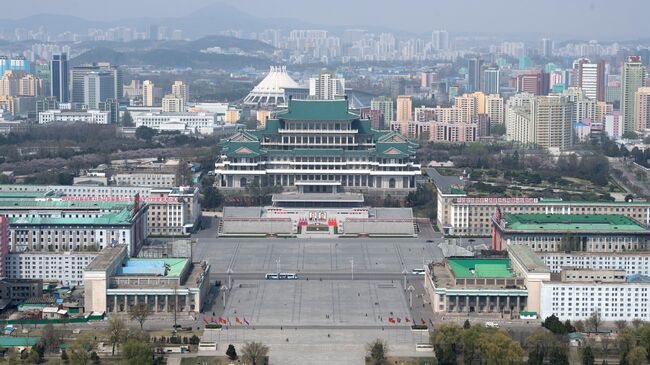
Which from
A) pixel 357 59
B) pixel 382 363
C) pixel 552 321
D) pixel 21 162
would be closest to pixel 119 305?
pixel 382 363

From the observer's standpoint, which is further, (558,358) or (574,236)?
(574,236)

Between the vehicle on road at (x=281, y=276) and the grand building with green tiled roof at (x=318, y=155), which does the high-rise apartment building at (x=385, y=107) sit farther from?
the vehicle on road at (x=281, y=276)

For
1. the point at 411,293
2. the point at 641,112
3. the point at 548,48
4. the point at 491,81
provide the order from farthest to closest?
the point at 548,48 → the point at 491,81 → the point at 641,112 → the point at 411,293

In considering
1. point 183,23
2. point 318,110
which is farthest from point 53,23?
point 318,110

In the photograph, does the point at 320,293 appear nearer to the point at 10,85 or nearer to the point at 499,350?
the point at 499,350

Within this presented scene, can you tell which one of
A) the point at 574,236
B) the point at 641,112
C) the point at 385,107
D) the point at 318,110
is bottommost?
the point at 574,236

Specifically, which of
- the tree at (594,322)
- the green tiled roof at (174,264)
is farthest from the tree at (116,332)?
the tree at (594,322)

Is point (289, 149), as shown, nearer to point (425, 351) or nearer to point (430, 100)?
point (425, 351)
